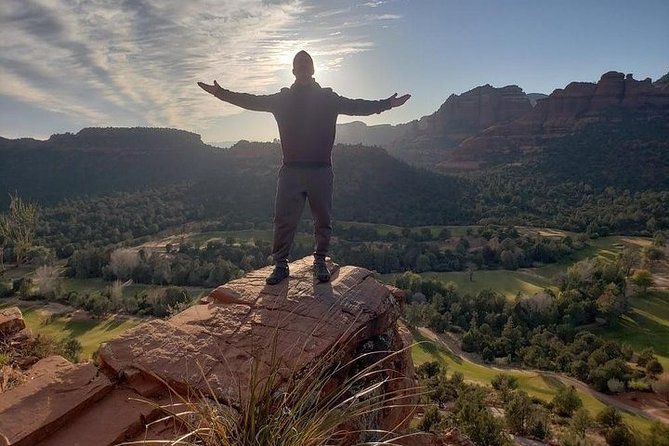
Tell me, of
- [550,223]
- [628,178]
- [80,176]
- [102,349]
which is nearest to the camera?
[102,349]

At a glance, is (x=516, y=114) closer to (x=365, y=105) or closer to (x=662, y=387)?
(x=662, y=387)

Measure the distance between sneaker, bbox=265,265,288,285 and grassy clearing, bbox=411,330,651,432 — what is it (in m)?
17.4

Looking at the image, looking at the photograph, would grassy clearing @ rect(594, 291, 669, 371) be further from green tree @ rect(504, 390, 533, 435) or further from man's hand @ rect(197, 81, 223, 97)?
man's hand @ rect(197, 81, 223, 97)

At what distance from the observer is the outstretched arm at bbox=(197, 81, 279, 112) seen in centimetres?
514

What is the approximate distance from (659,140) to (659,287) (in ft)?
141

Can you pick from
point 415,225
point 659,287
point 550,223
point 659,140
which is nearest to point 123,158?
point 415,225

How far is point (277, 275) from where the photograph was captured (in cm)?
522

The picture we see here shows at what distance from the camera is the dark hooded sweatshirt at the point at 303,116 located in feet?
16.6

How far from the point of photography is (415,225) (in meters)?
61.6

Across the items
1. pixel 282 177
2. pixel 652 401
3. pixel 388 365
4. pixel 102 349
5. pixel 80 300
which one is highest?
pixel 282 177

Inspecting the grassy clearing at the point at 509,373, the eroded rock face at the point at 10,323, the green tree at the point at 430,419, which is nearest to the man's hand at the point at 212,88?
the eroded rock face at the point at 10,323

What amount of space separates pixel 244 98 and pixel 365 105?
1.50m

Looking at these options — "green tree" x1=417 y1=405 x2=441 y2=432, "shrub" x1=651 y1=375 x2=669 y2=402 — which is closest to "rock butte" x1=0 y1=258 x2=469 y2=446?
"green tree" x1=417 y1=405 x2=441 y2=432

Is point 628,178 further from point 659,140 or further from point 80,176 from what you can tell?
point 80,176
